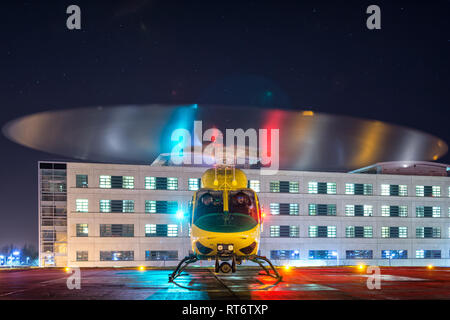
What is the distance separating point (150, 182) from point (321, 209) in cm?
2838

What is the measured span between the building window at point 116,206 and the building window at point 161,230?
3874mm

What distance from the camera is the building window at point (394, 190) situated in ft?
236

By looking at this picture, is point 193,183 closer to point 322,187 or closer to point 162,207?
point 162,207

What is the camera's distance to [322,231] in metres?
69.0

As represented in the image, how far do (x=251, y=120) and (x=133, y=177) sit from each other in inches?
1245

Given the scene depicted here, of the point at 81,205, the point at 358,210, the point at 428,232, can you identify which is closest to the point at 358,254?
the point at 358,210

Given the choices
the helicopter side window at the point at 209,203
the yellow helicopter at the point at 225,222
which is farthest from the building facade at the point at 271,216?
the helicopter side window at the point at 209,203

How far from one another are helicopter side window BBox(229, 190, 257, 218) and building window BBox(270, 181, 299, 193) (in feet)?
157
